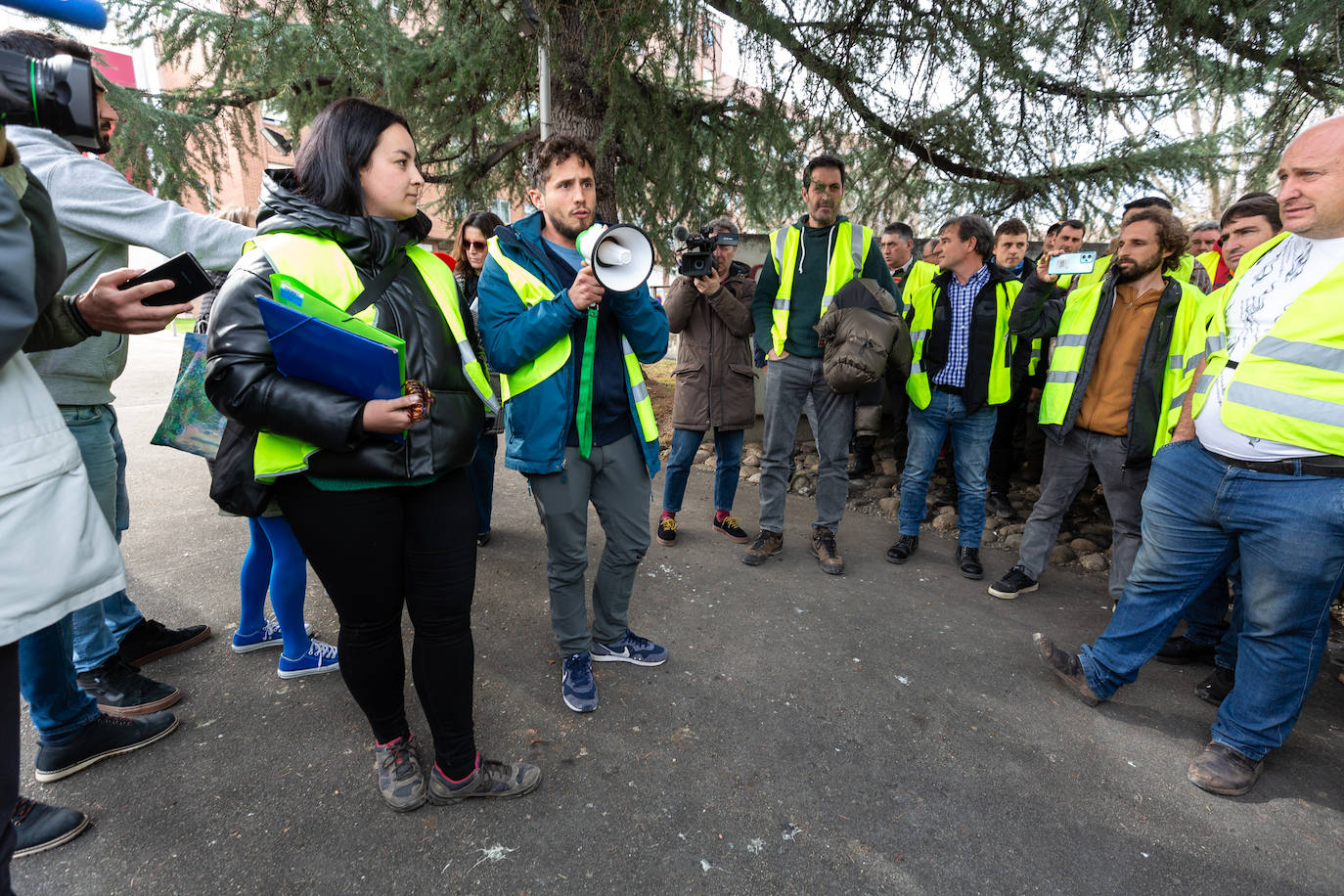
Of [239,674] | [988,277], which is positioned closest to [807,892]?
[239,674]

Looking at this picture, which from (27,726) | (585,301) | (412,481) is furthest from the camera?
(27,726)

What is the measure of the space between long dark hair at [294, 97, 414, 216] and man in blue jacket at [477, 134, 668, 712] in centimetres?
59

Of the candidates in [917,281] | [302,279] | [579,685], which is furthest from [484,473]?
[917,281]

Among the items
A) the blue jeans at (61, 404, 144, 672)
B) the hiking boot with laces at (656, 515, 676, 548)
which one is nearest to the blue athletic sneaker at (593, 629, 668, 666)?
the hiking boot with laces at (656, 515, 676, 548)

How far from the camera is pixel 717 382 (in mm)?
4289

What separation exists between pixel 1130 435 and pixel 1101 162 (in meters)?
3.20

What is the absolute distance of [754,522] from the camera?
4.69 m

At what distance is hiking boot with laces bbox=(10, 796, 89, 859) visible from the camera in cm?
183

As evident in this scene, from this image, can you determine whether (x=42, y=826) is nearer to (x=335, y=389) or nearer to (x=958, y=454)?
(x=335, y=389)

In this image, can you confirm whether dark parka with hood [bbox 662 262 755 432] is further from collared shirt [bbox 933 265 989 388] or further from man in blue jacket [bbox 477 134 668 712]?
man in blue jacket [bbox 477 134 668 712]

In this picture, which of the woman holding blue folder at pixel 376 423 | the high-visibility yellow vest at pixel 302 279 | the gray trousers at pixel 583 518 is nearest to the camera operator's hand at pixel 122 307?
the woman holding blue folder at pixel 376 423

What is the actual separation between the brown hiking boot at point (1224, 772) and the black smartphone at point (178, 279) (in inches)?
131

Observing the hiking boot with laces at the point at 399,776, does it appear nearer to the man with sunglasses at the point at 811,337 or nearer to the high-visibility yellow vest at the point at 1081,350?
the man with sunglasses at the point at 811,337

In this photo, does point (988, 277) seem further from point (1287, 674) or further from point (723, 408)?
point (1287, 674)
